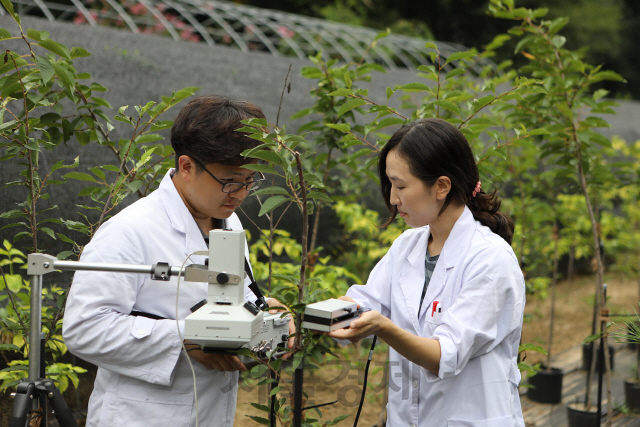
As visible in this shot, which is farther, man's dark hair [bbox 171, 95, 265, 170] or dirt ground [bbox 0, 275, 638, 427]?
dirt ground [bbox 0, 275, 638, 427]

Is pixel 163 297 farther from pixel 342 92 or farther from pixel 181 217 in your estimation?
pixel 342 92

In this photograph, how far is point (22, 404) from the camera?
1489 mm

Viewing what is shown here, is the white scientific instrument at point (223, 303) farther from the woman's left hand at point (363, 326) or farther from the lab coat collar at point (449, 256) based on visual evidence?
the lab coat collar at point (449, 256)

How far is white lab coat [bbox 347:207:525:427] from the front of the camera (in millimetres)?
1790

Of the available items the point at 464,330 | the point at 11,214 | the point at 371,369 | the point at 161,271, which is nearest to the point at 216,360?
the point at 161,271

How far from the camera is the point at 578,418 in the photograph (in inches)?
158

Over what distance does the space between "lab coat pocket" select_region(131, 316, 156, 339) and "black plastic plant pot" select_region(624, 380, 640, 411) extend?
4.14 meters

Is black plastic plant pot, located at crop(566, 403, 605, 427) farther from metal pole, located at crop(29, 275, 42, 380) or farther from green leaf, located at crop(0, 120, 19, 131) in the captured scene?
green leaf, located at crop(0, 120, 19, 131)

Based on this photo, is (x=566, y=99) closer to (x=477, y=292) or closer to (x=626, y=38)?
(x=477, y=292)

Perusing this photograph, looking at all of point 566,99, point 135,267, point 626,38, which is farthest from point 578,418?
point 626,38

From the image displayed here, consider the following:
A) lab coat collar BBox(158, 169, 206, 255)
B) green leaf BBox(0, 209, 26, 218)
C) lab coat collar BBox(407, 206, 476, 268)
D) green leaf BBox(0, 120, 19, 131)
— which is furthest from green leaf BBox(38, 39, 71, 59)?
lab coat collar BBox(407, 206, 476, 268)

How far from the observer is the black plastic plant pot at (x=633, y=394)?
4449 mm

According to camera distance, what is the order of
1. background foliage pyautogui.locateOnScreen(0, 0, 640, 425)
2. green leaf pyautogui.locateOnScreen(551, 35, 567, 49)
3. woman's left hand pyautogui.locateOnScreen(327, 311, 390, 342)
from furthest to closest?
green leaf pyautogui.locateOnScreen(551, 35, 567, 49) → background foliage pyautogui.locateOnScreen(0, 0, 640, 425) → woman's left hand pyautogui.locateOnScreen(327, 311, 390, 342)

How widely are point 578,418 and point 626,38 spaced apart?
23499 mm
